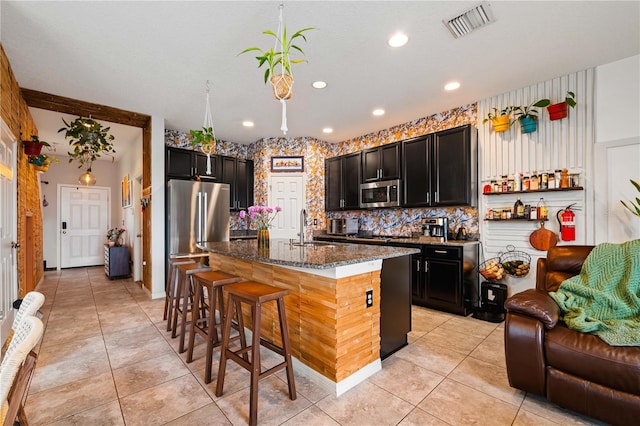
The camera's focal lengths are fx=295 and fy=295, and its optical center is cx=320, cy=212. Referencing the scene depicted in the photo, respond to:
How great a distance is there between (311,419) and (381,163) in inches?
150

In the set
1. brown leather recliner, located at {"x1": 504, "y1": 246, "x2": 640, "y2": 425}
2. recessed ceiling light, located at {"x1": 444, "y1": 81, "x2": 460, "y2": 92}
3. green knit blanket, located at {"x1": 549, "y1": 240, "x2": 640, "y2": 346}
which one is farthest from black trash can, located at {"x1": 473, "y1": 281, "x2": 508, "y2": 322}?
recessed ceiling light, located at {"x1": 444, "y1": 81, "x2": 460, "y2": 92}

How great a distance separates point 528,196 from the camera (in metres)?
3.52

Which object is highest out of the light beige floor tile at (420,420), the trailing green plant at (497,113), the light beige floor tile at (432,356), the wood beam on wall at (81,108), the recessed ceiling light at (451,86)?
the recessed ceiling light at (451,86)

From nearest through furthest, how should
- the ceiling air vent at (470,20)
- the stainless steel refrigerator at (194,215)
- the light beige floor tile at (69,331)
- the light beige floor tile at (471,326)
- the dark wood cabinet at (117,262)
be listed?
the ceiling air vent at (470,20), the light beige floor tile at (69,331), the light beige floor tile at (471,326), the stainless steel refrigerator at (194,215), the dark wood cabinet at (117,262)

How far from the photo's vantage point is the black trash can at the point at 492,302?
134 inches

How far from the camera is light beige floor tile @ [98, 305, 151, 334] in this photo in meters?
3.26

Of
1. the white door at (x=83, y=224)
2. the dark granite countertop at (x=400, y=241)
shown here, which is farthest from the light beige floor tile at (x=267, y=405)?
the white door at (x=83, y=224)

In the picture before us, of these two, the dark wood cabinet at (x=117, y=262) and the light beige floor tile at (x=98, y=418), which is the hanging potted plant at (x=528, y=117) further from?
the dark wood cabinet at (x=117, y=262)

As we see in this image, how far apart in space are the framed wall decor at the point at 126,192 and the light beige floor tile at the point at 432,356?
6160mm

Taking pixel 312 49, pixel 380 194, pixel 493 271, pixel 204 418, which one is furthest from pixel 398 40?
pixel 204 418

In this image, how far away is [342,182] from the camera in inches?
216

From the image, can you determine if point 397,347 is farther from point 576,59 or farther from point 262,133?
point 262,133

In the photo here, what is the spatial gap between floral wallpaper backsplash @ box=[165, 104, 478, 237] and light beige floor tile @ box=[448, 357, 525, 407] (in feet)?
7.17

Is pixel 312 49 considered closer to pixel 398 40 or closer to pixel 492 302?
pixel 398 40
